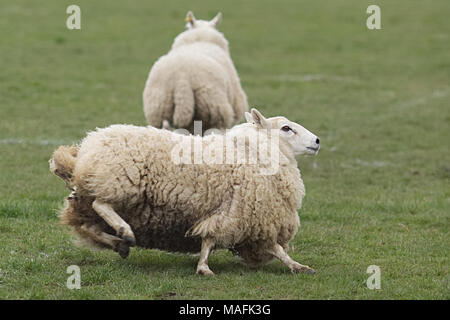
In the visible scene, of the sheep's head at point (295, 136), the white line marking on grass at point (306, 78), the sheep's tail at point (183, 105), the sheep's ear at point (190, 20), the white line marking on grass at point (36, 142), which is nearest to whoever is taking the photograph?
the sheep's head at point (295, 136)

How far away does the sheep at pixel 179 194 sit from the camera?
21.6 ft

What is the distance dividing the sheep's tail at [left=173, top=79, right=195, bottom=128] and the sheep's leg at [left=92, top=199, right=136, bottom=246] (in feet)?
12.4

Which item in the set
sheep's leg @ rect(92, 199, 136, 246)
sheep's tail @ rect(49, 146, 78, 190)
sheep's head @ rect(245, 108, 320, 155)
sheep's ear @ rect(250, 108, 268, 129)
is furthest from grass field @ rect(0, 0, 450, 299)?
sheep's ear @ rect(250, 108, 268, 129)

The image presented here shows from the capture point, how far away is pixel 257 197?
22.5 feet

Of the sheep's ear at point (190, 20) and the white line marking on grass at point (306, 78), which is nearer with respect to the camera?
the sheep's ear at point (190, 20)

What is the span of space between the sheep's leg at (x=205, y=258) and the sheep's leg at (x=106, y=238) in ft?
1.98

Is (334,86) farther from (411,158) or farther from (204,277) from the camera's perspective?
(204,277)

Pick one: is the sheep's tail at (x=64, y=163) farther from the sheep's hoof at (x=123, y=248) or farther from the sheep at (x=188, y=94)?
the sheep at (x=188, y=94)

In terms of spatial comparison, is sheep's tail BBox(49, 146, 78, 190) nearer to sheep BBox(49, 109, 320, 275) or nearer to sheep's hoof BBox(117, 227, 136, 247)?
sheep BBox(49, 109, 320, 275)

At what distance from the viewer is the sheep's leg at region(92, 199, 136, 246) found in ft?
20.9

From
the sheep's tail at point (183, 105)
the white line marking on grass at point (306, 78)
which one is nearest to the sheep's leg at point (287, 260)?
the sheep's tail at point (183, 105)

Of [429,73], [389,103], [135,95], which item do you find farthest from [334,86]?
[135,95]

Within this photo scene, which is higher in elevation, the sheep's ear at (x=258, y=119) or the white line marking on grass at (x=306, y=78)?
the sheep's ear at (x=258, y=119)

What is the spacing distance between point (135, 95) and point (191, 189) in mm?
9525
